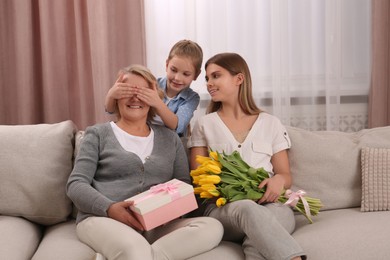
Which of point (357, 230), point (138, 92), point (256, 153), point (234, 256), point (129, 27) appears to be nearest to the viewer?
point (234, 256)

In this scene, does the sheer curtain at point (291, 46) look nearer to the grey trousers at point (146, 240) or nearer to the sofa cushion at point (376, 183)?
the sofa cushion at point (376, 183)

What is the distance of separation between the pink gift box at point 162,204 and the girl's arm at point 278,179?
315 millimetres

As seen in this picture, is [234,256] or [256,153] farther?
[256,153]

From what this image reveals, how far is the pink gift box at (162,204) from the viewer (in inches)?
74.4

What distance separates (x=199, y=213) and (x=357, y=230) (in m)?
0.64

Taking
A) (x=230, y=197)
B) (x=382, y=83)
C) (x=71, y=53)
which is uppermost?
(x=71, y=53)

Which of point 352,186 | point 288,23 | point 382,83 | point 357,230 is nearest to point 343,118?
point 382,83

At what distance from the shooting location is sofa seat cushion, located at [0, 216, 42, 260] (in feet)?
6.30

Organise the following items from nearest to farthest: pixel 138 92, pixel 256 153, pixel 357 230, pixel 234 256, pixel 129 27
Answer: pixel 234 256 → pixel 357 230 → pixel 138 92 → pixel 256 153 → pixel 129 27

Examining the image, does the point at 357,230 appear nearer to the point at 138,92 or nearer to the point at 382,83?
the point at 138,92

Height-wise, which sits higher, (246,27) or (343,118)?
(246,27)

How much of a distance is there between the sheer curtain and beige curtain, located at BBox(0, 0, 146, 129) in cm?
16

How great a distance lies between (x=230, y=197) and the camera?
2066 mm

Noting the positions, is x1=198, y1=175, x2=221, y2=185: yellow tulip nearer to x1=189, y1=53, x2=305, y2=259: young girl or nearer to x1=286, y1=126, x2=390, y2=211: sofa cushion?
x1=189, y1=53, x2=305, y2=259: young girl
